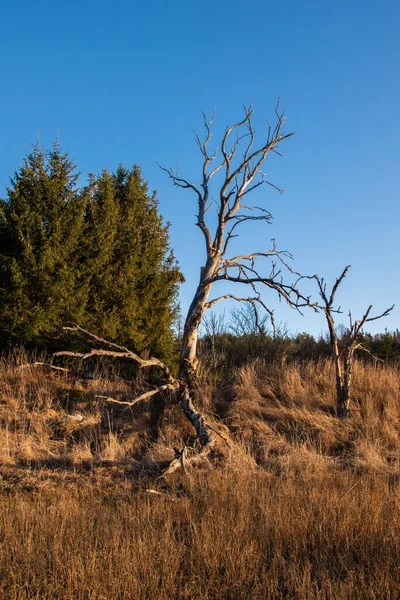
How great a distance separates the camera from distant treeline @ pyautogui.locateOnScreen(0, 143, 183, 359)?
13.4 m

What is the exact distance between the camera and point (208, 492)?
738 centimetres

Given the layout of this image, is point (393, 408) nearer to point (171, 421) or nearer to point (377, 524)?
point (171, 421)

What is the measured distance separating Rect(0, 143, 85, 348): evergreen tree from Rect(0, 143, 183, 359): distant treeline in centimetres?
3

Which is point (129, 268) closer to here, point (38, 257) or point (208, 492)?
point (38, 257)

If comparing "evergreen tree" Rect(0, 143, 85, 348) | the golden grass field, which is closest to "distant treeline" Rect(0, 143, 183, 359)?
"evergreen tree" Rect(0, 143, 85, 348)

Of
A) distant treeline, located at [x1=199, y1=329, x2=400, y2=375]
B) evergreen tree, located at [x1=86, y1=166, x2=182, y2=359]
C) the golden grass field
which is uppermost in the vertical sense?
evergreen tree, located at [x1=86, y1=166, x2=182, y2=359]

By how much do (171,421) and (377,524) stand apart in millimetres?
6584

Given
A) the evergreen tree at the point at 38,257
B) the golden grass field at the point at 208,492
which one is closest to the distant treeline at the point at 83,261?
the evergreen tree at the point at 38,257

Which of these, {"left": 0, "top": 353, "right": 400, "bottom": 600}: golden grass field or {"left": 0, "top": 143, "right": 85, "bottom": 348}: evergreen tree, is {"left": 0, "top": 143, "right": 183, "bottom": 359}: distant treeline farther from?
{"left": 0, "top": 353, "right": 400, "bottom": 600}: golden grass field

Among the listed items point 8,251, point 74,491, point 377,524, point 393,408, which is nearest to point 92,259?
point 8,251

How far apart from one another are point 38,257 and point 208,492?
8.53m

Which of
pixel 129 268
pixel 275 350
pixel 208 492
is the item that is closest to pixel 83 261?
pixel 129 268

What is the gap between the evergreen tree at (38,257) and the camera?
1327 cm

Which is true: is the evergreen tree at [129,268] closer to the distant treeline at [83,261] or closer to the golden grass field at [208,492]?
the distant treeline at [83,261]
